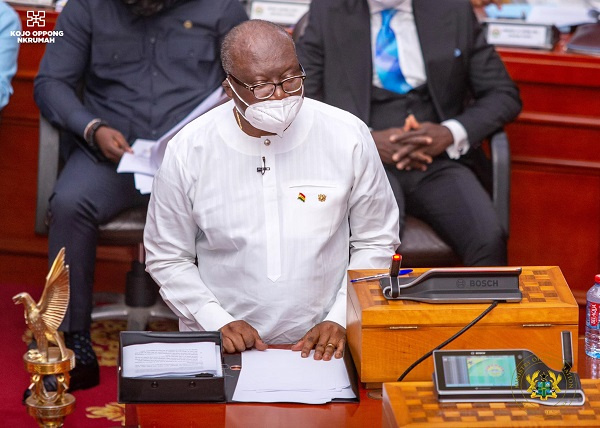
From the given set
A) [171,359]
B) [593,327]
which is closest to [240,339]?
[171,359]

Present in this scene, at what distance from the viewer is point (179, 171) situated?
2.67 meters

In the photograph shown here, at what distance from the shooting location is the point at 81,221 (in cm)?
353

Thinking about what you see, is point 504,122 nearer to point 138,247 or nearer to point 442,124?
point 442,124

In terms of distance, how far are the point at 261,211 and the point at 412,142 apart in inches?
45.8

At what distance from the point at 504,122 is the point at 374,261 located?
1.27 metres

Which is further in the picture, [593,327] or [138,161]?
[138,161]

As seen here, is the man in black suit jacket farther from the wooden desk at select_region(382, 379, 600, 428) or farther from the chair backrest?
the wooden desk at select_region(382, 379, 600, 428)

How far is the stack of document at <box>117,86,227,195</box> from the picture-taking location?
11.5ft

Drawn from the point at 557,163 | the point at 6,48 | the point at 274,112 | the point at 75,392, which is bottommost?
the point at 75,392

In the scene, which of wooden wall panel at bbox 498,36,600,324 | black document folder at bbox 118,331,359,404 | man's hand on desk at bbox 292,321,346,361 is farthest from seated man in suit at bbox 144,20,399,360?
wooden wall panel at bbox 498,36,600,324

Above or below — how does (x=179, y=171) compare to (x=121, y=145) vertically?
above

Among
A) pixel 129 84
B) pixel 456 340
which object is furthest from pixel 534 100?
pixel 456 340

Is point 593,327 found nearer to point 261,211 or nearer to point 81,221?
point 261,211

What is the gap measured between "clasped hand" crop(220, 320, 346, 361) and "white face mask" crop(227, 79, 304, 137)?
0.50m
